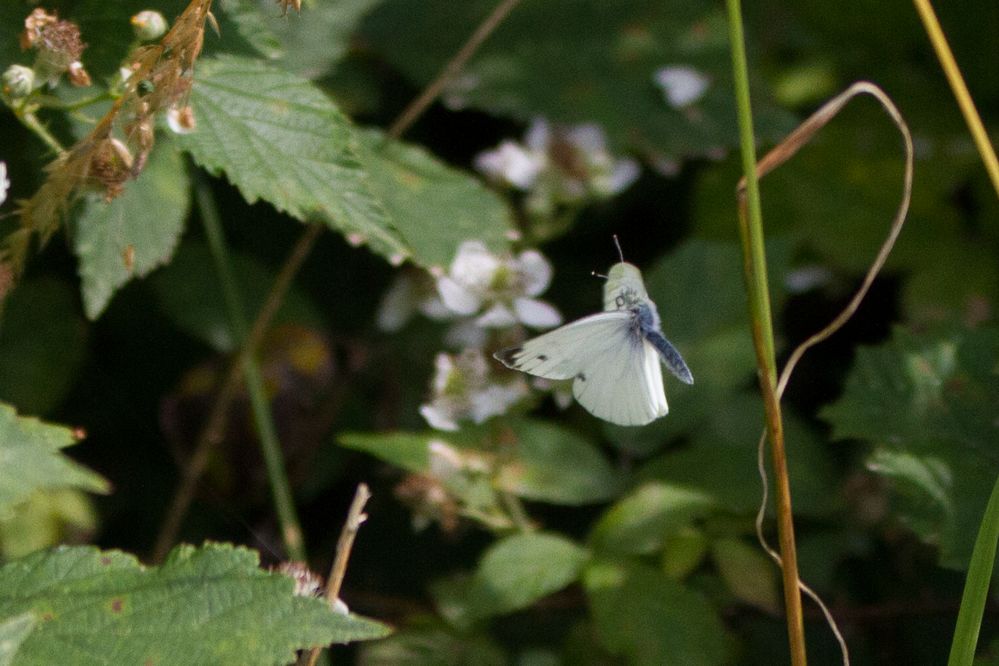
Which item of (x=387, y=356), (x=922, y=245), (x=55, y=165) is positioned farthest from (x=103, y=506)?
(x=922, y=245)

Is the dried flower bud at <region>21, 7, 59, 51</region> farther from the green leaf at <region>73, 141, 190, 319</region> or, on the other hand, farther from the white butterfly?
the white butterfly

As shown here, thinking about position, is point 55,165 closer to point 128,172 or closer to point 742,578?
point 128,172

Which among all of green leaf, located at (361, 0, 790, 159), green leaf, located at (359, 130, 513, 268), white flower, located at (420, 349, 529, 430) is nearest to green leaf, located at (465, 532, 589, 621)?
white flower, located at (420, 349, 529, 430)

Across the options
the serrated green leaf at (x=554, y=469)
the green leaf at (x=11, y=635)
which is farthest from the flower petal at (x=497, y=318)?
the green leaf at (x=11, y=635)

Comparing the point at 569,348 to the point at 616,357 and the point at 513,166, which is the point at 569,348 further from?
the point at 513,166

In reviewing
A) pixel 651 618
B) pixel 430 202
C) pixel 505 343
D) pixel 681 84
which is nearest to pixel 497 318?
pixel 505 343

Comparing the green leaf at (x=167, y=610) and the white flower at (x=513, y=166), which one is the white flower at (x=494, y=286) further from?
the green leaf at (x=167, y=610)
